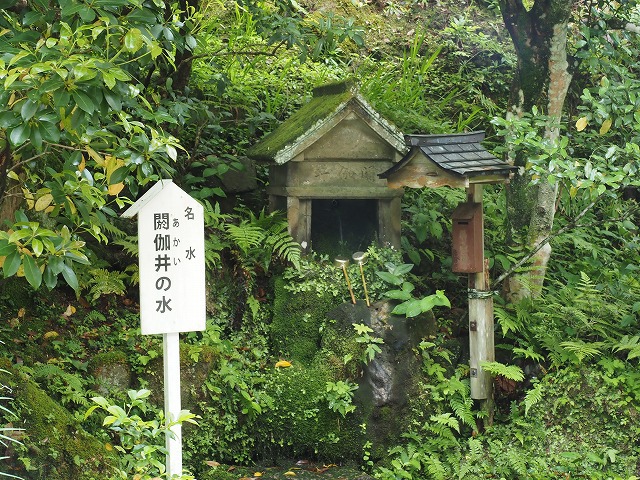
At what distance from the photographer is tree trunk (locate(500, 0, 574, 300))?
7.13 metres

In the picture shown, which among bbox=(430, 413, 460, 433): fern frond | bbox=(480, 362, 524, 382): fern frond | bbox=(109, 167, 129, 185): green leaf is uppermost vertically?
bbox=(109, 167, 129, 185): green leaf

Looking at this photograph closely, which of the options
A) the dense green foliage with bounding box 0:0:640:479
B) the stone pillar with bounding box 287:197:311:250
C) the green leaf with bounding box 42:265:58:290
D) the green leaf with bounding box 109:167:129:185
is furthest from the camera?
the stone pillar with bounding box 287:197:311:250

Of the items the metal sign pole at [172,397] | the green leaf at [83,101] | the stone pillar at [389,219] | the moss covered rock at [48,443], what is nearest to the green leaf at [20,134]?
the green leaf at [83,101]

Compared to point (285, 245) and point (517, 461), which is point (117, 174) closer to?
point (285, 245)

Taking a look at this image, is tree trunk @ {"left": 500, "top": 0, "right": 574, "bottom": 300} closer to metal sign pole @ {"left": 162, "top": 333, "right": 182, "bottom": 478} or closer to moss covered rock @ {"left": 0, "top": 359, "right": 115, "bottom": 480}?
metal sign pole @ {"left": 162, "top": 333, "right": 182, "bottom": 478}

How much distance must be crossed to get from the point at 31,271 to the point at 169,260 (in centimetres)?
95

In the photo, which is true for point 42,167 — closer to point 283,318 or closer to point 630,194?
point 283,318

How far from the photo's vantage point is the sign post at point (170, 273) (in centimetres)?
475

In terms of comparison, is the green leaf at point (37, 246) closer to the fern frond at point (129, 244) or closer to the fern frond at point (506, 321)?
the fern frond at point (129, 244)

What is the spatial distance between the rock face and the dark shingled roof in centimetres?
118

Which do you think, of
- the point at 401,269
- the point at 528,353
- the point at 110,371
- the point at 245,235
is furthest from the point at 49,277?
the point at 528,353

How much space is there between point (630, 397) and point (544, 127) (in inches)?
96.1

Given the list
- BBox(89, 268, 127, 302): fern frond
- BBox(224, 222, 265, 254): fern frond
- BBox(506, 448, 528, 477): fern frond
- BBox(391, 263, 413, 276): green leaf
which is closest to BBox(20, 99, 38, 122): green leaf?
BBox(89, 268, 127, 302): fern frond

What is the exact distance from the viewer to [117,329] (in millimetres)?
6543
